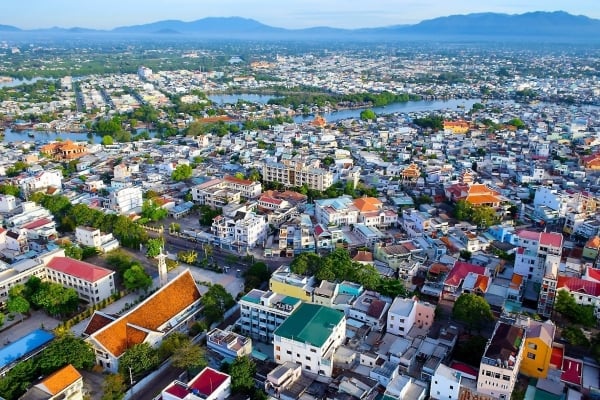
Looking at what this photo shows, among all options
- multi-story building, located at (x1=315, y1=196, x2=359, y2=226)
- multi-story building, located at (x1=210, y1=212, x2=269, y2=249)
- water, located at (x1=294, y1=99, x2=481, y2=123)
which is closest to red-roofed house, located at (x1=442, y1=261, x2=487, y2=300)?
multi-story building, located at (x1=315, y1=196, x2=359, y2=226)

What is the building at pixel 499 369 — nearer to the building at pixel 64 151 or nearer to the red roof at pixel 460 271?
the red roof at pixel 460 271

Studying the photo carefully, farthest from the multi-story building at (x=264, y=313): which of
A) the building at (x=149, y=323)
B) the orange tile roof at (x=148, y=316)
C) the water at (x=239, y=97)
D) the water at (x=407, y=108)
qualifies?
the water at (x=239, y=97)

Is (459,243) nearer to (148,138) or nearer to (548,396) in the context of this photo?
(548,396)

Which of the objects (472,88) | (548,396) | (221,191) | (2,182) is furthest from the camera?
(472,88)

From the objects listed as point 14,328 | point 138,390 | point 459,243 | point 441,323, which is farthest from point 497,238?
point 14,328

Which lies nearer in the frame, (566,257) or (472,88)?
(566,257)

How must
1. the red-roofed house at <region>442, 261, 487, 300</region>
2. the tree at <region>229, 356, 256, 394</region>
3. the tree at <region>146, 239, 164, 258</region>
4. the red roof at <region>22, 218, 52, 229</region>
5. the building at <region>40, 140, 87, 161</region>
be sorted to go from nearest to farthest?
1. the tree at <region>229, 356, 256, 394</region>
2. the red-roofed house at <region>442, 261, 487, 300</region>
3. the tree at <region>146, 239, 164, 258</region>
4. the red roof at <region>22, 218, 52, 229</region>
5. the building at <region>40, 140, 87, 161</region>

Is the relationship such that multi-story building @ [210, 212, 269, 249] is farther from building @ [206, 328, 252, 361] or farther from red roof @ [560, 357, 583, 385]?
red roof @ [560, 357, 583, 385]
